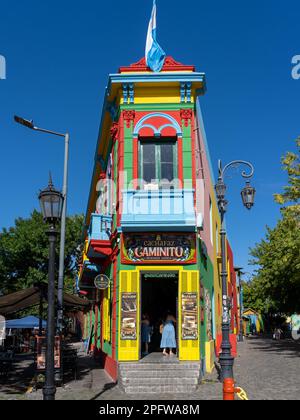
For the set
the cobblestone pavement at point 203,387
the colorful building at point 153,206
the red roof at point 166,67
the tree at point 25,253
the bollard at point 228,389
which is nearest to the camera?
the bollard at point 228,389

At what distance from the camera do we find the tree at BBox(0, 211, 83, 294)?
133 ft

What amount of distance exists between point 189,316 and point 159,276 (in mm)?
1411

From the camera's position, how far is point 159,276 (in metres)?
14.2

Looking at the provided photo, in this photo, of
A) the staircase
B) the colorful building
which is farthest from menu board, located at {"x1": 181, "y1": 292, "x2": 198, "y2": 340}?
the staircase

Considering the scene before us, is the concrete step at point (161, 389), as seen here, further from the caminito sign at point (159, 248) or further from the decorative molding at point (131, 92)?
the decorative molding at point (131, 92)

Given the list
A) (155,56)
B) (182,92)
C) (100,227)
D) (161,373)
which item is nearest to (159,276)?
(161,373)

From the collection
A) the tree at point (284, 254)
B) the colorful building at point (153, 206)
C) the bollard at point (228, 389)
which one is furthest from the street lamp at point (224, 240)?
the tree at point (284, 254)

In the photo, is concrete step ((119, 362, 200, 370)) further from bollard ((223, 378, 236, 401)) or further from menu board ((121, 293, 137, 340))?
bollard ((223, 378, 236, 401))

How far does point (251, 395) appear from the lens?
11.6m

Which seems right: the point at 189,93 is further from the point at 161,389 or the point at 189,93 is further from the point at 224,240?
the point at 161,389

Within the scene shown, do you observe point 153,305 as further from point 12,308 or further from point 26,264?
point 26,264

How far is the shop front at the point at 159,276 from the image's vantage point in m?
13.6

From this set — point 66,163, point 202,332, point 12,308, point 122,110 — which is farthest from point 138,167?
point 12,308
